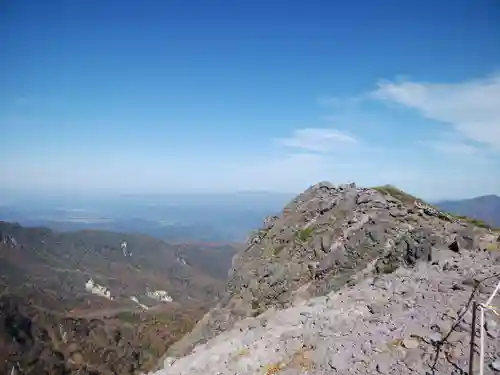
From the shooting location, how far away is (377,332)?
16.8m

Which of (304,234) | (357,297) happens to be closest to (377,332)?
(357,297)

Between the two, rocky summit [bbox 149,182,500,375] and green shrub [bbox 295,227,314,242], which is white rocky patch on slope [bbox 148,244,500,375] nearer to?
rocky summit [bbox 149,182,500,375]

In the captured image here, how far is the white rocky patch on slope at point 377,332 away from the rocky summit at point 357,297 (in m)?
0.05

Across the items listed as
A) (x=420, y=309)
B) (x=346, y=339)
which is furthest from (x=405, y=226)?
(x=346, y=339)

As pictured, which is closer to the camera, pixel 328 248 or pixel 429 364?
pixel 429 364

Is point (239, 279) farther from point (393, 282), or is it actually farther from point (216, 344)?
point (393, 282)

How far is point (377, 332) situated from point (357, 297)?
172 inches

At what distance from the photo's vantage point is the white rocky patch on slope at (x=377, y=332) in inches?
575

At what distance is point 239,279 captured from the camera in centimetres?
3675

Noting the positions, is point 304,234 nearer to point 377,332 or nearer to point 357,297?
point 357,297

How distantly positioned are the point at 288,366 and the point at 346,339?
2625 millimetres

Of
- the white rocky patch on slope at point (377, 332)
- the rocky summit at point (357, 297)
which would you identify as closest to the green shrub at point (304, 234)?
the rocky summit at point (357, 297)

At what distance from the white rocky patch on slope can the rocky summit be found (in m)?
0.05

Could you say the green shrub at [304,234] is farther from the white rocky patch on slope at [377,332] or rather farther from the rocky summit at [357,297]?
the white rocky patch on slope at [377,332]
